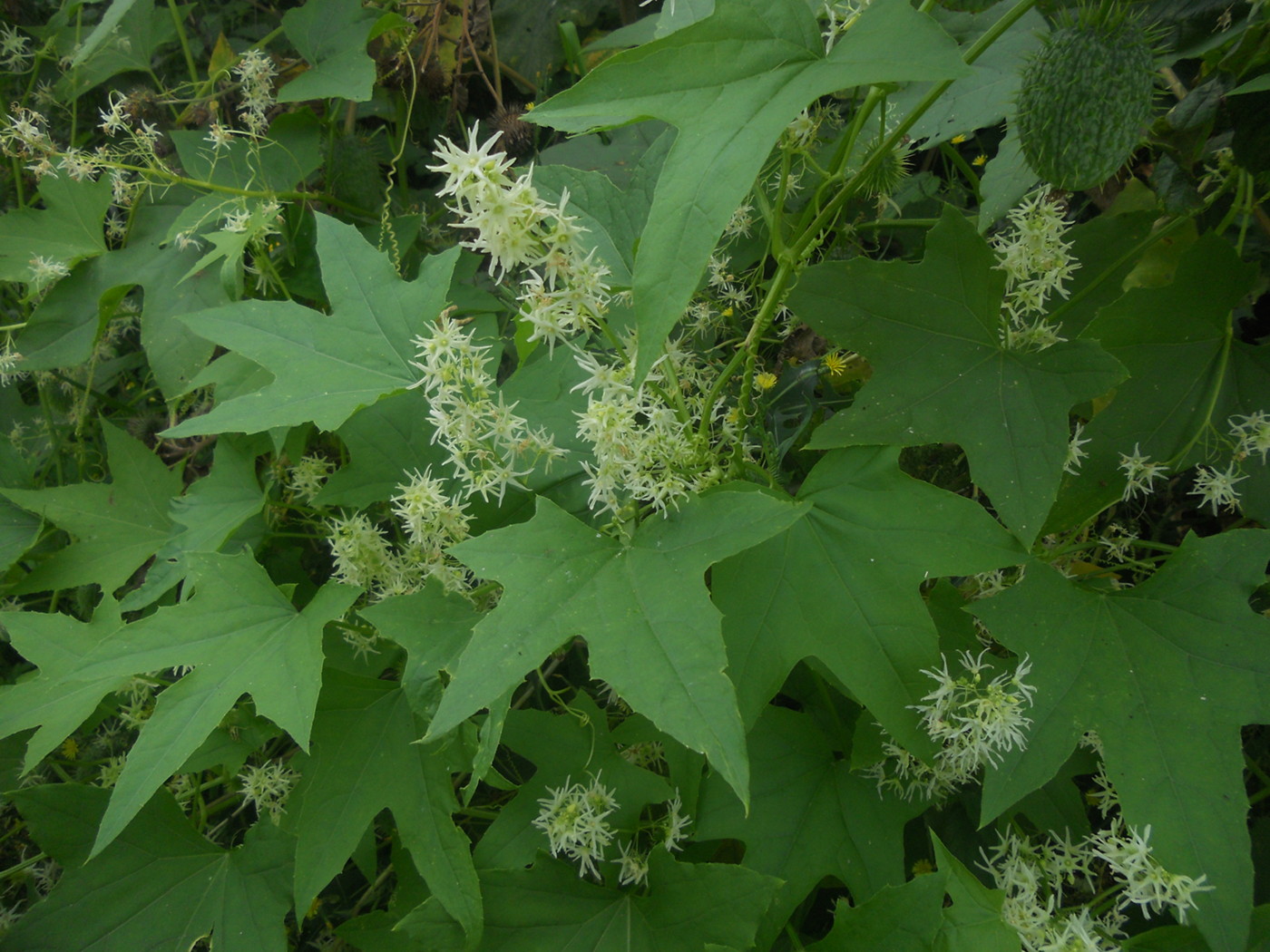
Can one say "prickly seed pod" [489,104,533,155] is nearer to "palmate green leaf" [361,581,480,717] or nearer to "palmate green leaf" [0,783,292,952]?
"palmate green leaf" [361,581,480,717]

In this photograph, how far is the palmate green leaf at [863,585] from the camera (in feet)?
3.05

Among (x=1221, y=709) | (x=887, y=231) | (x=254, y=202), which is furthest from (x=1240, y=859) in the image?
(x=254, y=202)

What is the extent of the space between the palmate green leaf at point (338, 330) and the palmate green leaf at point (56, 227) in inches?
25.8

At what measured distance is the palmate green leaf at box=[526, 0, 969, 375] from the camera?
0.68 meters

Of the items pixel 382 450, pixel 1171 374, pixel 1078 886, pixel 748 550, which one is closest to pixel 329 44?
pixel 382 450

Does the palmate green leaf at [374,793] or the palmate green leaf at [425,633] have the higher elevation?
the palmate green leaf at [425,633]

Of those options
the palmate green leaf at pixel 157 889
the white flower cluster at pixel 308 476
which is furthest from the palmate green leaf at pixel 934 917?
the white flower cluster at pixel 308 476

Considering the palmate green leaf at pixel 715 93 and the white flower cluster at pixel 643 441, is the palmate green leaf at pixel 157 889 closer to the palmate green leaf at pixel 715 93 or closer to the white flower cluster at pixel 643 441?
the white flower cluster at pixel 643 441

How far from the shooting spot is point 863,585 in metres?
0.97

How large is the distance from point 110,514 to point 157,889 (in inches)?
26.7

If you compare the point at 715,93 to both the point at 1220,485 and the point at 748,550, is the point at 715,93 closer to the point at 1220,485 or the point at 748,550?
the point at 748,550

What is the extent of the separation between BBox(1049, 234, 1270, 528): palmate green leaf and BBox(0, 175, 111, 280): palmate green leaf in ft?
5.84

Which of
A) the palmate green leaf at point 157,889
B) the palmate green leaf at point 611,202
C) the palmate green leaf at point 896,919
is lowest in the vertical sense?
the palmate green leaf at point 157,889

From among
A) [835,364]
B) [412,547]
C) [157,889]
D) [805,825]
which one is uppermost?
[835,364]
